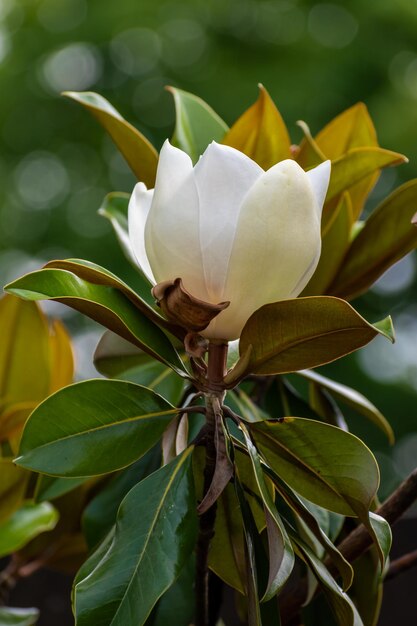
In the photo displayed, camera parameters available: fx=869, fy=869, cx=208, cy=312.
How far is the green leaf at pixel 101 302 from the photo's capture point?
24.5 inches

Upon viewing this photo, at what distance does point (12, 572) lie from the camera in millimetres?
1184

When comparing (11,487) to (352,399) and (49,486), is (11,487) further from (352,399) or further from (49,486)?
(352,399)

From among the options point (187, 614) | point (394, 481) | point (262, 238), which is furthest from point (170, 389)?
point (394, 481)

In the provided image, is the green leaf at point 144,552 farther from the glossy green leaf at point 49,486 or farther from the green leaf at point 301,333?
the glossy green leaf at point 49,486

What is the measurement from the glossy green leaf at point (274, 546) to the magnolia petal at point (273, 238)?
119 mm

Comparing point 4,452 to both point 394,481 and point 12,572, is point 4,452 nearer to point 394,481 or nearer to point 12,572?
point 12,572

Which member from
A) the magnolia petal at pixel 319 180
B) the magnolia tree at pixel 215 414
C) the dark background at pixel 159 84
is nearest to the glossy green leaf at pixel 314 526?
the magnolia tree at pixel 215 414

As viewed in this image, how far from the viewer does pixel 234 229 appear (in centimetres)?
63

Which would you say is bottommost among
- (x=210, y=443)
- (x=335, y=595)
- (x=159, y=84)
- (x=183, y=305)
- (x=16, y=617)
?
(x=16, y=617)

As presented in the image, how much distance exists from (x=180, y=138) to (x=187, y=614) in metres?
0.51

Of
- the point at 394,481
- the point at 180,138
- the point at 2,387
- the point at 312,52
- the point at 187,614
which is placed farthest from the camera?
the point at 312,52

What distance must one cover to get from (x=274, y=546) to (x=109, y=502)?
0.33m

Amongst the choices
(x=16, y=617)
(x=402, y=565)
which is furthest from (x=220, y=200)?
(x=16, y=617)

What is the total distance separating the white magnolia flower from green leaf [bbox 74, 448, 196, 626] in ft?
0.49
